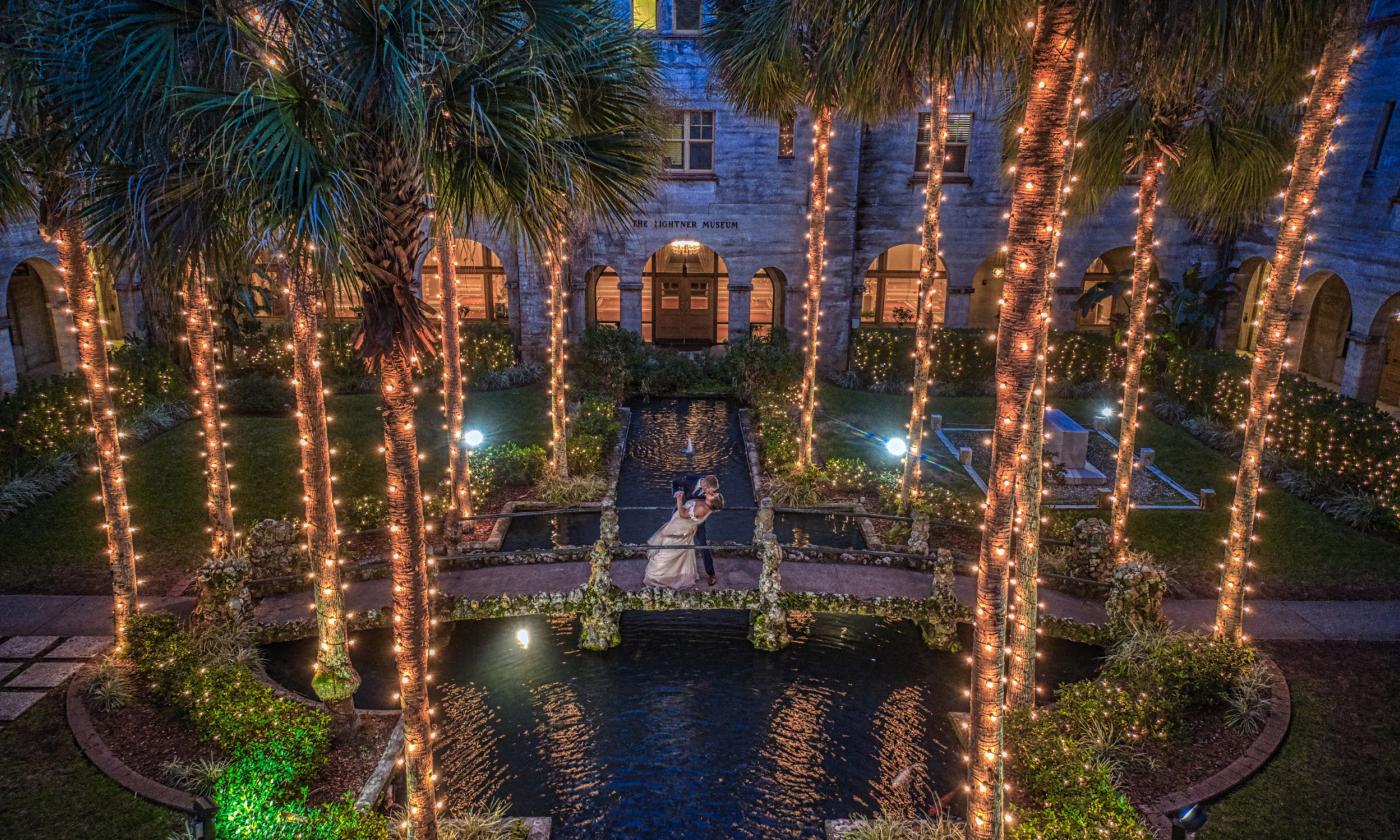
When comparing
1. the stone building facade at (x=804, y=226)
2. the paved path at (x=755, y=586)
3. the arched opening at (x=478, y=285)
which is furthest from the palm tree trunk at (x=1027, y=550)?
the arched opening at (x=478, y=285)

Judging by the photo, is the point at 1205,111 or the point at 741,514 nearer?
the point at 1205,111

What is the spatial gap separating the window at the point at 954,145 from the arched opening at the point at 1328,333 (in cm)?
968

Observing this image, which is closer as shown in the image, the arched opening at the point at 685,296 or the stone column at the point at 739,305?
the stone column at the point at 739,305

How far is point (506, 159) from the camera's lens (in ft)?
19.8

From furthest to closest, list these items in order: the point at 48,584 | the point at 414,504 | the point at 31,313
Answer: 1. the point at 31,313
2. the point at 48,584
3. the point at 414,504

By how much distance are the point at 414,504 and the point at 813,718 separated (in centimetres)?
532

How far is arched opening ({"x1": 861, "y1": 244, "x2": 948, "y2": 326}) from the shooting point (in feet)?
97.2

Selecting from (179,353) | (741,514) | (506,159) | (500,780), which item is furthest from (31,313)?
(506,159)

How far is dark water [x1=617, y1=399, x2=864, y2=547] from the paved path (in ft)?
4.84

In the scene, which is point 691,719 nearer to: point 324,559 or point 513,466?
point 324,559

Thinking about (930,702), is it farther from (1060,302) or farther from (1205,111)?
(1060,302)

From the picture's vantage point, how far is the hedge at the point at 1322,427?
14.7 m

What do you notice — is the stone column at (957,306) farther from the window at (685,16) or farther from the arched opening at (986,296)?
the window at (685,16)

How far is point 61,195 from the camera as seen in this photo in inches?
345
